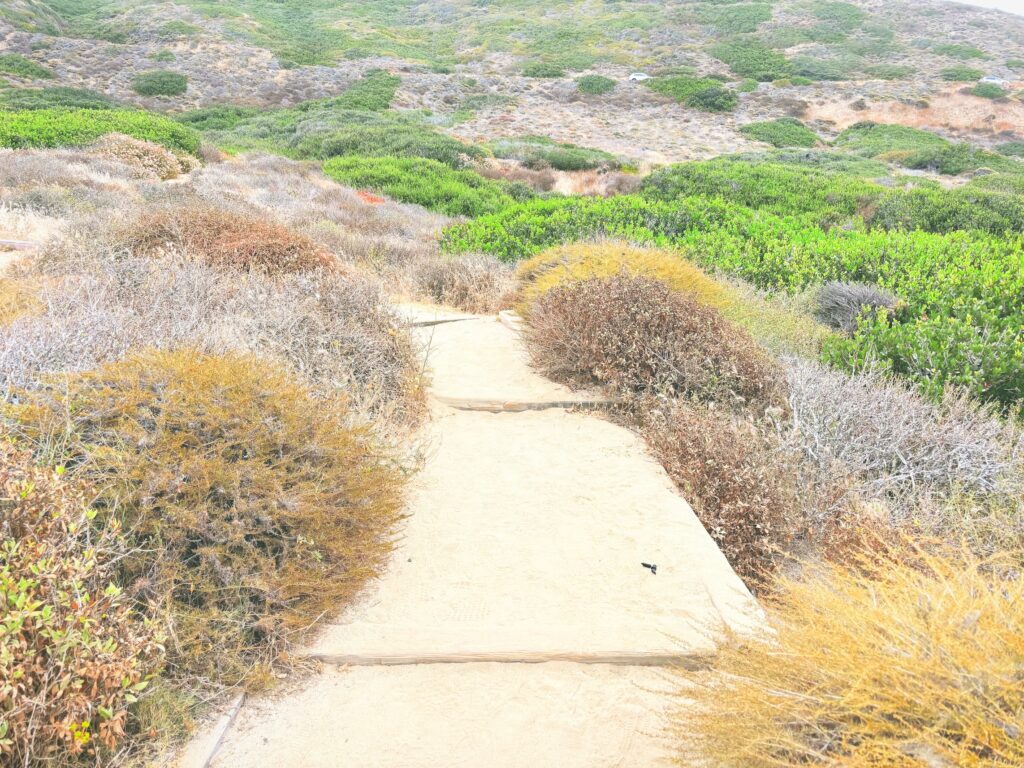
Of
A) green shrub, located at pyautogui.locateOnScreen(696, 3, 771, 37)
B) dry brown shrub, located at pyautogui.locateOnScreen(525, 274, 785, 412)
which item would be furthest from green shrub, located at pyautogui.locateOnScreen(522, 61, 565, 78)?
dry brown shrub, located at pyautogui.locateOnScreen(525, 274, 785, 412)

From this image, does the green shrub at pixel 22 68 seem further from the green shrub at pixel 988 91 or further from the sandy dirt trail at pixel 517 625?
the green shrub at pixel 988 91

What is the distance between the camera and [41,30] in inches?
1377

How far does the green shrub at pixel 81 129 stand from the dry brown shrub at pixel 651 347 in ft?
51.3

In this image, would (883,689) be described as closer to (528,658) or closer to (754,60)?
(528,658)

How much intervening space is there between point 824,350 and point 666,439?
2402mm

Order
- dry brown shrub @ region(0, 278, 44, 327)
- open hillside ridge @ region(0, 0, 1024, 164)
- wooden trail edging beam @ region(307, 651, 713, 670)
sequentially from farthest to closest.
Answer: open hillside ridge @ region(0, 0, 1024, 164) → dry brown shrub @ region(0, 278, 44, 327) → wooden trail edging beam @ region(307, 651, 713, 670)

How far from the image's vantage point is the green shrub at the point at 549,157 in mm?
22578

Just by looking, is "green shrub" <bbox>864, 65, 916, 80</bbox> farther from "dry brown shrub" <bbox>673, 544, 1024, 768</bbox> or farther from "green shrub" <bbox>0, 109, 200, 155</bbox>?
"dry brown shrub" <bbox>673, 544, 1024, 768</bbox>

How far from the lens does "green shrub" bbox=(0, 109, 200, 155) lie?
1566cm

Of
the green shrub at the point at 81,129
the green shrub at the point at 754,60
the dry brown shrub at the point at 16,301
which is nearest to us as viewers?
the dry brown shrub at the point at 16,301

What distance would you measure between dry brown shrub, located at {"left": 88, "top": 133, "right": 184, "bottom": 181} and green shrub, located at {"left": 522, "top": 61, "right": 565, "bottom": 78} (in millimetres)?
29919

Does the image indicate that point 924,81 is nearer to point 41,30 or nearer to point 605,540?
point 605,540

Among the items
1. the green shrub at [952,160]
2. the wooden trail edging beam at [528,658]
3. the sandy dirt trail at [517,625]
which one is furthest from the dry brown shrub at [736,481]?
the green shrub at [952,160]

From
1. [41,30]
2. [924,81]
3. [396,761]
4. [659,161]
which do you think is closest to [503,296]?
[396,761]
